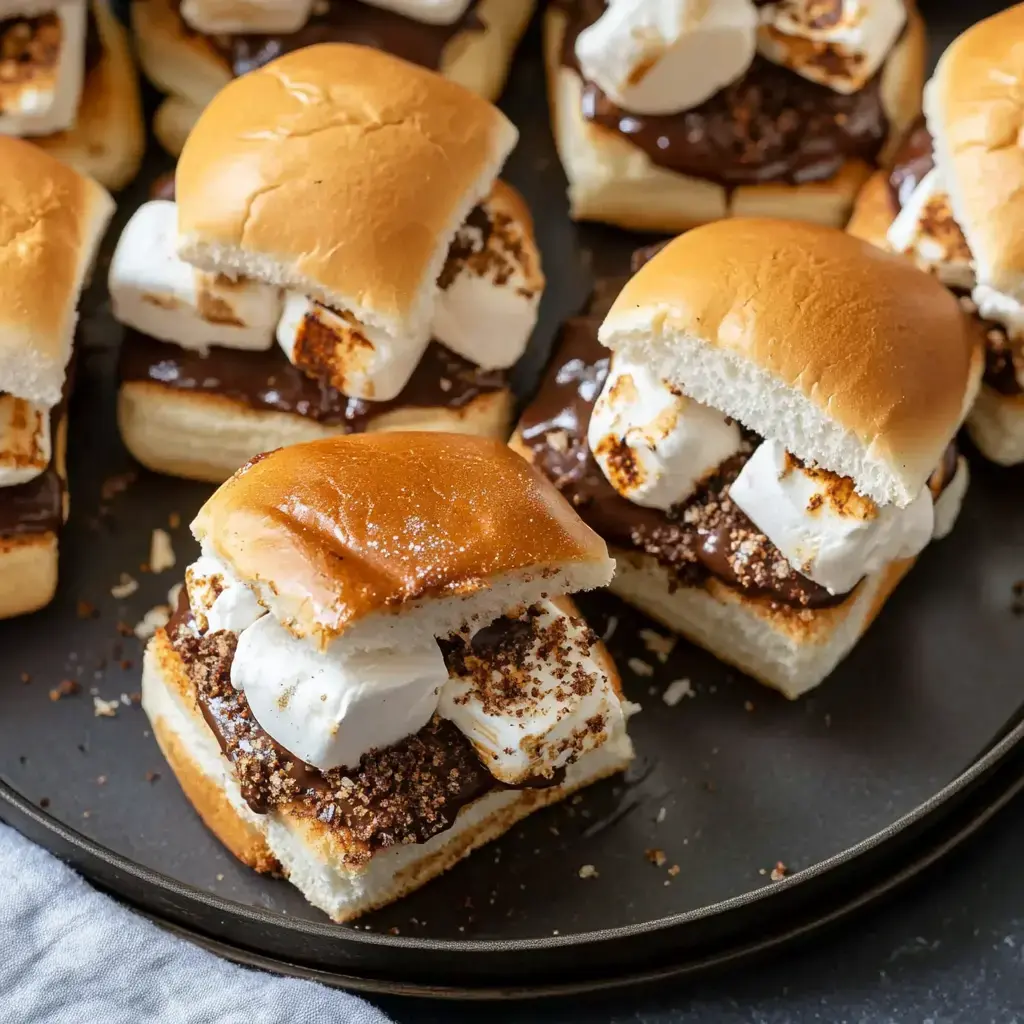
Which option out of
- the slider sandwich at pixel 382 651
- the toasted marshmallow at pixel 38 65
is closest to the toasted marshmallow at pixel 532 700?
the slider sandwich at pixel 382 651

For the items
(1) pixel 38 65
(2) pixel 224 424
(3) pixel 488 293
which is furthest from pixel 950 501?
(1) pixel 38 65

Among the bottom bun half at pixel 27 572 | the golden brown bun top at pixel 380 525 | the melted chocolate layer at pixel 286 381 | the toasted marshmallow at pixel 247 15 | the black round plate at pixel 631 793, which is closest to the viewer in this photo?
the golden brown bun top at pixel 380 525

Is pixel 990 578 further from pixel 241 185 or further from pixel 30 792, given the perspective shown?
pixel 30 792

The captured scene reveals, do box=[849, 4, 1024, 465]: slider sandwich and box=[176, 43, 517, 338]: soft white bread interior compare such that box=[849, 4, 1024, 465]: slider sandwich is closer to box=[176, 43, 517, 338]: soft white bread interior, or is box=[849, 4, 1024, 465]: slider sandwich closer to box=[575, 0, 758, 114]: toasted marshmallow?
box=[575, 0, 758, 114]: toasted marshmallow

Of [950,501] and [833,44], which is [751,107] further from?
[950,501]

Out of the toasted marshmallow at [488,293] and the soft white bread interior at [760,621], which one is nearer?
the soft white bread interior at [760,621]

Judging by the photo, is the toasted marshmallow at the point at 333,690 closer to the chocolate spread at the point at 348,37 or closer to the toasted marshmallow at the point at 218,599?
the toasted marshmallow at the point at 218,599

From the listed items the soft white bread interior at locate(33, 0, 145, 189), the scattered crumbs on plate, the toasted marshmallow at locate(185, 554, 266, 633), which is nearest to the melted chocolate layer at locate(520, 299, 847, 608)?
the scattered crumbs on plate
